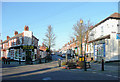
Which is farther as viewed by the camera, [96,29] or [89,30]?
[89,30]

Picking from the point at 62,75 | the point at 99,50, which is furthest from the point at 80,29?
the point at 62,75

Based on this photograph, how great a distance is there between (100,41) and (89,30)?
9.82 m

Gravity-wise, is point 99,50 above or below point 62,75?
above

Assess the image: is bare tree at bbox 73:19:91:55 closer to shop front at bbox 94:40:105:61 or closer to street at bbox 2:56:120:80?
shop front at bbox 94:40:105:61

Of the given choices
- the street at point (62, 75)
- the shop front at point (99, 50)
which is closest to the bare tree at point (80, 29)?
the shop front at point (99, 50)

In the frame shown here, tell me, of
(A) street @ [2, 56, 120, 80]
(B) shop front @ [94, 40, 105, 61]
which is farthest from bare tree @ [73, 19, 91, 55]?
(A) street @ [2, 56, 120, 80]

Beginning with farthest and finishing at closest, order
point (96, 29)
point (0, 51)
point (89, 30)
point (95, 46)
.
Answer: point (0, 51) < point (89, 30) < point (96, 29) < point (95, 46)

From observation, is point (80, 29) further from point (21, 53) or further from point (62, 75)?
point (62, 75)

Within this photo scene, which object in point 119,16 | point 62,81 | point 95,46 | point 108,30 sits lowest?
point 62,81

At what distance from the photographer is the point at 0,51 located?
49.3 m

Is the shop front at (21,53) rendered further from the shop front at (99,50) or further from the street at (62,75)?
the street at (62,75)

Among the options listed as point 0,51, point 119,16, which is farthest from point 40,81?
point 0,51

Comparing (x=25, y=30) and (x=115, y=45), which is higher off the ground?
(x=25, y=30)

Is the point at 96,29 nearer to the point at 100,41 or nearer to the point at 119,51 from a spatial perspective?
the point at 100,41
